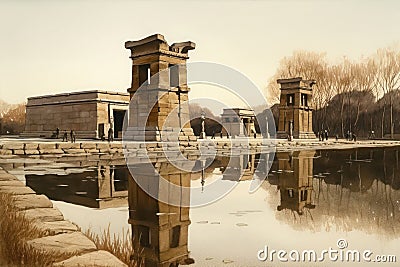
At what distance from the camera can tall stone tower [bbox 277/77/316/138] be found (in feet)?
37.3

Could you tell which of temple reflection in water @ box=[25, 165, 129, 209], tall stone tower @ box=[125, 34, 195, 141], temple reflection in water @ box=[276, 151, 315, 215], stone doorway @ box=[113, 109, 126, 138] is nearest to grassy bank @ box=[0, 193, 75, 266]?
temple reflection in water @ box=[25, 165, 129, 209]

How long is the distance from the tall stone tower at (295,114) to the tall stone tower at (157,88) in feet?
10.6

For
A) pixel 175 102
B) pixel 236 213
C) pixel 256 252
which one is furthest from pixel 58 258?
pixel 175 102

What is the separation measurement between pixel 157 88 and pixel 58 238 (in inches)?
302

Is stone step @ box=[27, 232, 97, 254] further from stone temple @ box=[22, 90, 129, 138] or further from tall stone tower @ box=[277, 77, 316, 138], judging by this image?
stone temple @ box=[22, 90, 129, 138]

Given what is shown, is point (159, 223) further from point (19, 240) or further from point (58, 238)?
point (19, 240)

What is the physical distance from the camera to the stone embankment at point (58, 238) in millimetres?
1924

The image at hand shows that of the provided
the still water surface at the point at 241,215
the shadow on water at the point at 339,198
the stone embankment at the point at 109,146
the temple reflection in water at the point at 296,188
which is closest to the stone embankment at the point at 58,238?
the still water surface at the point at 241,215

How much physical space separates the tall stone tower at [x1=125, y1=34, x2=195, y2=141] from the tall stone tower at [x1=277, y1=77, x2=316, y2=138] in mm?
3219

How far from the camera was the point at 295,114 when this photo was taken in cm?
1262

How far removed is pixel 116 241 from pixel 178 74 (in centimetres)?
800

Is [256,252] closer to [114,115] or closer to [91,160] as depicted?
[91,160]

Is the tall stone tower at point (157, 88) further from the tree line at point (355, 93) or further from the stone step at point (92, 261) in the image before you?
the stone step at point (92, 261)

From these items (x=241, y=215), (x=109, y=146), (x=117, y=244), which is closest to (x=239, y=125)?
(x=109, y=146)
